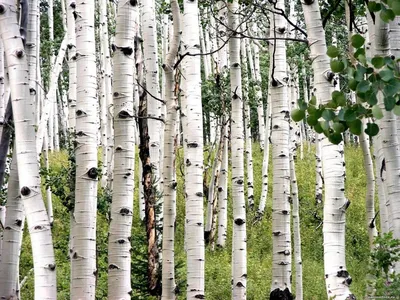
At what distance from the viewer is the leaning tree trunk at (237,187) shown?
693cm

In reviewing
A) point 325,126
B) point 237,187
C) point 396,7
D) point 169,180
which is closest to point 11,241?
point 169,180

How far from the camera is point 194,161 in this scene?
5.19 meters

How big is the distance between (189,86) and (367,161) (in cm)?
245

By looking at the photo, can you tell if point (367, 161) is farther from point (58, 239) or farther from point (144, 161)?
point (58, 239)

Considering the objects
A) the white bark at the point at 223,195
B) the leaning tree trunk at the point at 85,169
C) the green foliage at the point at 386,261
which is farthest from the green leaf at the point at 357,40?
the white bark at the point at 223,195

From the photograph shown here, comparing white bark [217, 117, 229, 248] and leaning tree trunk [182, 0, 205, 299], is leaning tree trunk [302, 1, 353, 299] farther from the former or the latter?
white bark [217, 117, 229, 248]

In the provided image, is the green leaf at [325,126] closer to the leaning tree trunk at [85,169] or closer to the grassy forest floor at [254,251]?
the leaning tree trunk at [85,169]

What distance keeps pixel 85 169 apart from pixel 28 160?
2.91 feet

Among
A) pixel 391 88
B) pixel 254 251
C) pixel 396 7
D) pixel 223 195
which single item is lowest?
pixel 254 251

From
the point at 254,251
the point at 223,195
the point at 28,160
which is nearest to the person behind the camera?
the point at 28,160

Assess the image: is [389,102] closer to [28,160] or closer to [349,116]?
[349,116]

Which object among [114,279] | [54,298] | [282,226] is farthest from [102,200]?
[54,298]

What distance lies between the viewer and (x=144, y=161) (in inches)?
269

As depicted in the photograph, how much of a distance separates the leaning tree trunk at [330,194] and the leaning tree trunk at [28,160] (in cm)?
155
